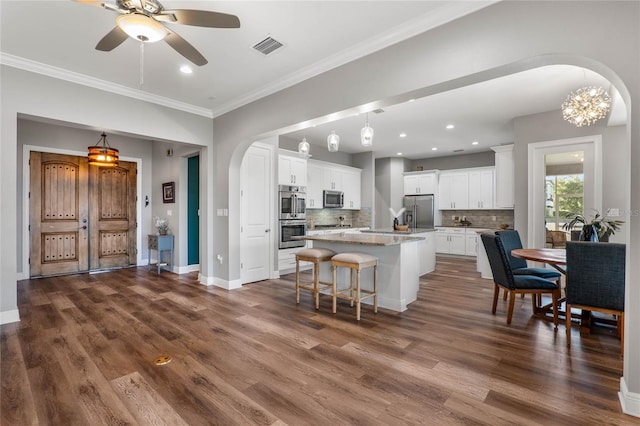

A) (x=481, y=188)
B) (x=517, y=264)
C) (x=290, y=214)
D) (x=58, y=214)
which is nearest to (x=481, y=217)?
(x=481, y=188)

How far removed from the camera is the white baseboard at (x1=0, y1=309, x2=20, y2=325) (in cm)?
323

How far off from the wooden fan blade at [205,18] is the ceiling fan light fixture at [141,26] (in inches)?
4.4

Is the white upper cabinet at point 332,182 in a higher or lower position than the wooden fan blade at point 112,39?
lower

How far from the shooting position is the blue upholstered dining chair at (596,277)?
250 cm

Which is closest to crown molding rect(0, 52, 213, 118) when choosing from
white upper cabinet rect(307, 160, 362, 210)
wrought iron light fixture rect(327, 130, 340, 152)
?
wrought iron light fixture rect(327, 130, 340, 152)

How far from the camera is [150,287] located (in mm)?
4848

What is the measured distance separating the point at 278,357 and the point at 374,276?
1609 mm

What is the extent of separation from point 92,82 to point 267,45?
2.46m

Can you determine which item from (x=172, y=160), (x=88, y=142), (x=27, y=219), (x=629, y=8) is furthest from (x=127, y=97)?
(x=629, y=8)

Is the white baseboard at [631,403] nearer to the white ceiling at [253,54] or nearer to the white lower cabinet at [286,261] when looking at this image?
the white ceiling at [253,54]

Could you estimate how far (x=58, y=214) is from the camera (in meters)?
5.68

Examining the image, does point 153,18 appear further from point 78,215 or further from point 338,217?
point 338,217

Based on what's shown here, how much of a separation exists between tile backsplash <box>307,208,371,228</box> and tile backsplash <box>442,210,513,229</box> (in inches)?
94.4

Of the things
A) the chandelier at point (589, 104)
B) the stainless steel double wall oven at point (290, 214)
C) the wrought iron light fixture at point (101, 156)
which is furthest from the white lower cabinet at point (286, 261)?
the chandelier at point (589, 104)
